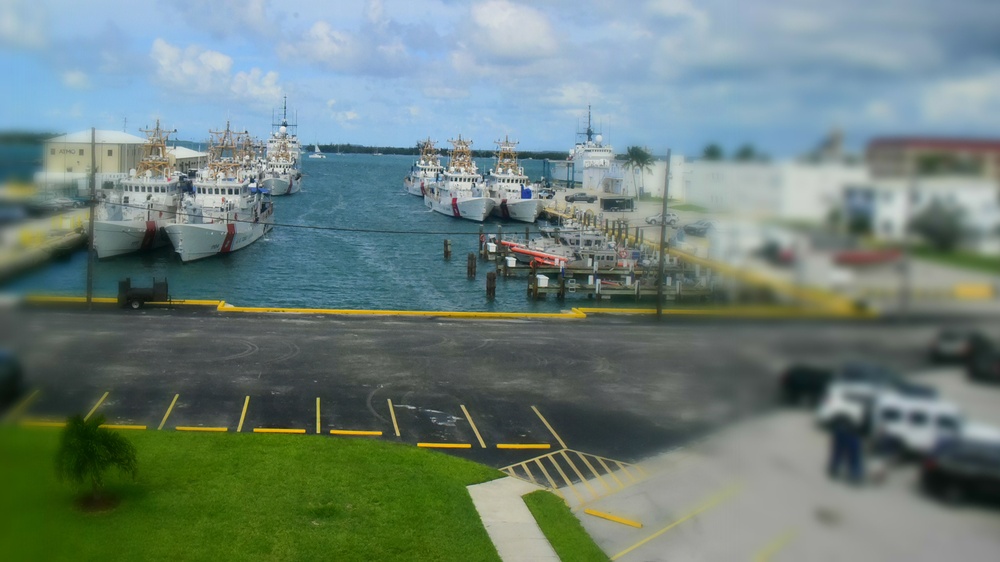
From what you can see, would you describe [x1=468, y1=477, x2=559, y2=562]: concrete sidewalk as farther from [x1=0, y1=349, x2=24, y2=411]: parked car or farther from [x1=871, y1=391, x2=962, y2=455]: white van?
[x1=871, y1=391, x2=962, y2=455]: white van

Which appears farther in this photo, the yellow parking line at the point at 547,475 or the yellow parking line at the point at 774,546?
the yellow parking line at the point at 547,475

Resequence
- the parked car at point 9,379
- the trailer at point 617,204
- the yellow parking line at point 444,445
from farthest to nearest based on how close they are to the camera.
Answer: the trailer at point 617,204 < the yellow parking line at point 444,445 < the parked car at point 9,379

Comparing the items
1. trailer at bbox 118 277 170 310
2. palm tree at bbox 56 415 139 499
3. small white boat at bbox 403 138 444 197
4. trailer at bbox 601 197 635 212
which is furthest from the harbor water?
small white boat at bbox 403 138 444 197

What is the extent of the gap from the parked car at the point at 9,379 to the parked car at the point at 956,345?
11.5 feet

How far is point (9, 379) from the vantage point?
345 cm

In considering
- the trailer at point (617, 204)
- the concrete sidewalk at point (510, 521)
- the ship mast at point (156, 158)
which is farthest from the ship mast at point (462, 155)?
the concrete sidewalk at point (510, 521)

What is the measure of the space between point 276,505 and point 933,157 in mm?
9179

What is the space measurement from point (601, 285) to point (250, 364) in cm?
2141

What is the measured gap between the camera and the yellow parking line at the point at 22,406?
11.4 feet

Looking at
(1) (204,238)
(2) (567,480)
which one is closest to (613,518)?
(2) (567,480)

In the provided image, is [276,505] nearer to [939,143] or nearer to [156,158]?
[939,143]

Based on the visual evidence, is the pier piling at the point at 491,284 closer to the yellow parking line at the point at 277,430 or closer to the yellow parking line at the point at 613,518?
the yellow parking line at the point at 277,430

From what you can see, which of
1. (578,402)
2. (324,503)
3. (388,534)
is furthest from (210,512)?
(578,402)

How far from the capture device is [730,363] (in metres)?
1.94
